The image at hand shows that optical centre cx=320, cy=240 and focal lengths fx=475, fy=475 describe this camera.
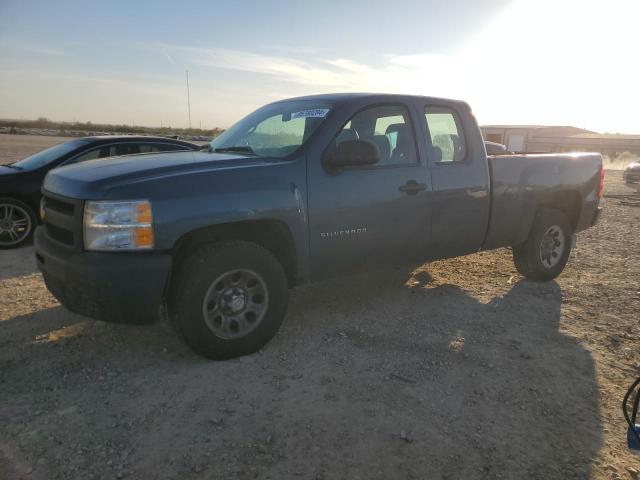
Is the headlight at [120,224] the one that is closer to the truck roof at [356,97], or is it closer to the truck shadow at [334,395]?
the truck shadow at [334,395]

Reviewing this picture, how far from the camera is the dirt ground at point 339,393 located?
94.4 inches

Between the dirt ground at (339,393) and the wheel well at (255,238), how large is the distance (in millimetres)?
675

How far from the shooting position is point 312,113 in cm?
394

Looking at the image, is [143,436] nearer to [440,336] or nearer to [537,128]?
[440,336]

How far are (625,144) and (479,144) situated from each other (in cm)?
6920

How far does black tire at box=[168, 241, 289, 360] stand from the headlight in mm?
384

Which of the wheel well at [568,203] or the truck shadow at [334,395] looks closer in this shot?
the truck shadow at [334,395]

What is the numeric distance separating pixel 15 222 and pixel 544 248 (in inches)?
267

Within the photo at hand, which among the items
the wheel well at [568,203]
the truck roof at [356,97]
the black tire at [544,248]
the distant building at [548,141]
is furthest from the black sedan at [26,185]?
the distant building at [548,141]

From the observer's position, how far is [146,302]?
3.01m

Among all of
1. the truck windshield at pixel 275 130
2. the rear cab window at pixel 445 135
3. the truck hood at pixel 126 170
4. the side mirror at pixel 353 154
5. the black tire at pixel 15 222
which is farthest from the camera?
the black tire at pixel 15 222

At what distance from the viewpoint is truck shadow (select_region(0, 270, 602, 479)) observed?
2436 mm

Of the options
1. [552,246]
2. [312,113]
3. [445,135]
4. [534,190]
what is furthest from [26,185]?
[552,246]

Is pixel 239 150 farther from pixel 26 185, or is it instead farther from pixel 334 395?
pixel 26 185
